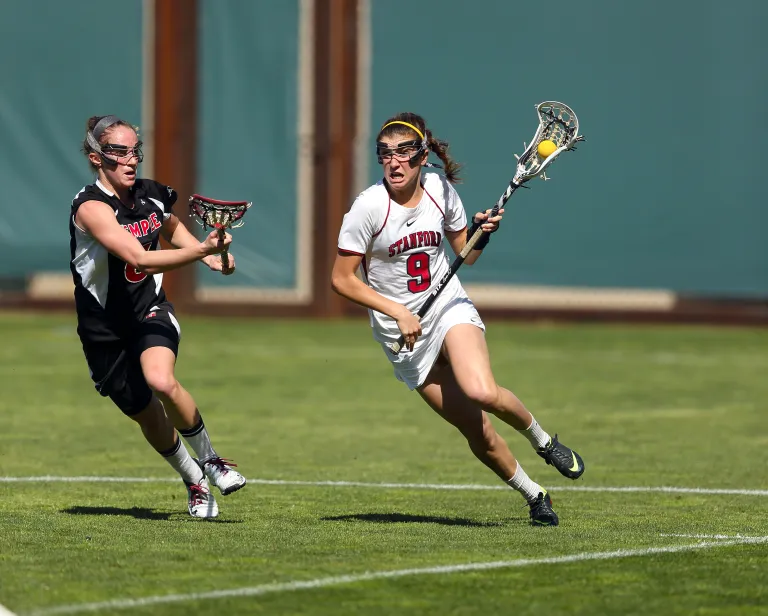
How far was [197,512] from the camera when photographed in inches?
324

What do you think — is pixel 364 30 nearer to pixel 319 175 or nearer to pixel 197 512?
pixel 319 175

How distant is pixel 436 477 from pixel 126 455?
2.29 metres

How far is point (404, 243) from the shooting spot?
27.1 feet

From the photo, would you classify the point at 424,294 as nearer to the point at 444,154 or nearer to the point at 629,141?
the point at 444,154

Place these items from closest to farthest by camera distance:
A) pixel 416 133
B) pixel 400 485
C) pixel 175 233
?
pixel 416 133 → pixel 175 233 → pixel 400 485

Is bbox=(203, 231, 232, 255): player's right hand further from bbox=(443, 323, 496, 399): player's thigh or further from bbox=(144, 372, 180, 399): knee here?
bbox=(443, 323, 496, 399): player's thigh

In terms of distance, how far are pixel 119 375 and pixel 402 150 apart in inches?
73.1

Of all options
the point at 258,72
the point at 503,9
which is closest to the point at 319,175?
the point at 258,72

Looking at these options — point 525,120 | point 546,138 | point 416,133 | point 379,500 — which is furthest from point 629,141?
point 416,133

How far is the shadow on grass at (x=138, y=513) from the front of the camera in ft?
27.0

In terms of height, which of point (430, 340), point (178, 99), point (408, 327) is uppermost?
point (408, 327)

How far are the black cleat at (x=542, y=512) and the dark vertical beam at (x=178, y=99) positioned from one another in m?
15.7

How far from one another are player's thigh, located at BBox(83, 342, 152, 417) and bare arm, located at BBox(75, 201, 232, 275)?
0.62 meters

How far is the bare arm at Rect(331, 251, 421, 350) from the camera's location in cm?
798
